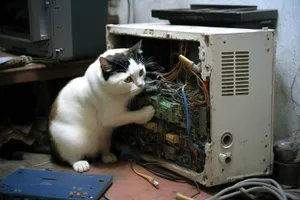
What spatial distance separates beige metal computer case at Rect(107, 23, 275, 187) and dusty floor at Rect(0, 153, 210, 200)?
0.30 feet

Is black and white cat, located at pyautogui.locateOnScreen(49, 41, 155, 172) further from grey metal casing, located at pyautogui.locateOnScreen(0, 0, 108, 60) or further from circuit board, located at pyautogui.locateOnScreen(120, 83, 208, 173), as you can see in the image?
grey metal casing, located at pyautogui.locateOnScreen(0, 0, 108, 60)

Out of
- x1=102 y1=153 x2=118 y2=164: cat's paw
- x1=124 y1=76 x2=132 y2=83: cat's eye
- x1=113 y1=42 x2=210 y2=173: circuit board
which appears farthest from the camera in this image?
x1=102 y1=153 x2=118 y2=164: cat's paw

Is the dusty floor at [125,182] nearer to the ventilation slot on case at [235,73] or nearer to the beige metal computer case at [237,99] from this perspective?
the beige metal computer case at [237,99]

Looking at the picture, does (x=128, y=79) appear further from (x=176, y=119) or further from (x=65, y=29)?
(x=65, y=29)

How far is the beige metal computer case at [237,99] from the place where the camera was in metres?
1.27

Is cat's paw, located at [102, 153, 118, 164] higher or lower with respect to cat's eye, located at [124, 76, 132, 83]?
lower

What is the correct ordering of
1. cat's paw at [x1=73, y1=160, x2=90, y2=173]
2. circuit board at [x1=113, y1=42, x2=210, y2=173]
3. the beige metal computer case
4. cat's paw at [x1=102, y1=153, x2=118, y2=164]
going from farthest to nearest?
cat's paw at [x1=102, y1=153, x2=118, y2=164] → cat's paw at [x1=73, y1=160, x2=90, y2=173] → circuit board at [x1=113, y1=42, x2=210, y2=173] → the beige metal computer case

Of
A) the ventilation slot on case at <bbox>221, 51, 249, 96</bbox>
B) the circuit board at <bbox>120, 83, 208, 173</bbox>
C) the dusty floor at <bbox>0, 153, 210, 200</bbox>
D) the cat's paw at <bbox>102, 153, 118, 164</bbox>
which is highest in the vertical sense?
the ventilation slot on case at <bbox>221, 51, 249, 96</bbox>

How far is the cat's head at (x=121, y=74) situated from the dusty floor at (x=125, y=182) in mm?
340

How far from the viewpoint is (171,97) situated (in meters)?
1.50

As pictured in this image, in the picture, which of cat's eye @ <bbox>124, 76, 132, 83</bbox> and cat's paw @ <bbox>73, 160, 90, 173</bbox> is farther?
cat's paw @ <bbox>73, 160, 90, 173</bbox>

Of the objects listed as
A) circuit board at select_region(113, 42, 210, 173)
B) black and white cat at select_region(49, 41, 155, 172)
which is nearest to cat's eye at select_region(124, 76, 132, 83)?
black and white cat at select_region(49, 41, 155, 172)

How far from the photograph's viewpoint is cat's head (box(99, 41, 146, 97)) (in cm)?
147

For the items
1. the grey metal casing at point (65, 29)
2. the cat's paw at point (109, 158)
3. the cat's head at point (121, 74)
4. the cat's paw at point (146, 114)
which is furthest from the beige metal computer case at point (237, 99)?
the grey metal casing at point (65, 29)
